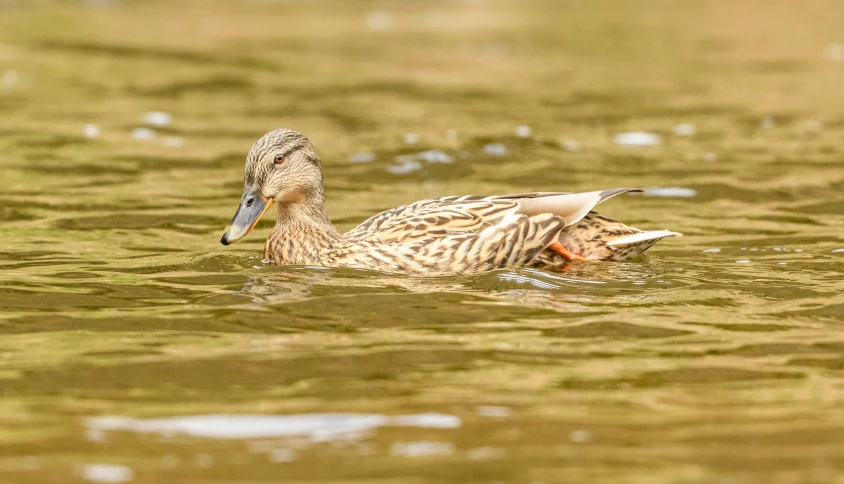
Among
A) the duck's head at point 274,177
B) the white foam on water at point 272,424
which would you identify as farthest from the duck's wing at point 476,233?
the white foam on water at point 272,424

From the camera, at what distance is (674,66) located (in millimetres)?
21688

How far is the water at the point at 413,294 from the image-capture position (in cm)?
544

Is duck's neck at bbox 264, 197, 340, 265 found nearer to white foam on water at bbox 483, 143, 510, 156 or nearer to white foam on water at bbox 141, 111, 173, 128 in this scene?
white foam on water at bbox 483, 143, 510, 156

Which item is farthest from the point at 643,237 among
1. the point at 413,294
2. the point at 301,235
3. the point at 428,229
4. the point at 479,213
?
the point at 301,235

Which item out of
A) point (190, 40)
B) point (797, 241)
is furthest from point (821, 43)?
point (797, 241)

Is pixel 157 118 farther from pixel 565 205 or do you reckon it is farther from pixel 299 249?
pixel 565 205

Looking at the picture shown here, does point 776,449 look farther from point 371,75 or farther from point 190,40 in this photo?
point 190,40

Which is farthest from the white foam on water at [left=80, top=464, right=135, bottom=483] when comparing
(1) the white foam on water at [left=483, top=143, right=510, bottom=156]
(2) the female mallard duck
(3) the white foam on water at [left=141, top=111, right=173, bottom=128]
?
(3) the white foam on water at [left=141, top=111, right=173, bottom=128]

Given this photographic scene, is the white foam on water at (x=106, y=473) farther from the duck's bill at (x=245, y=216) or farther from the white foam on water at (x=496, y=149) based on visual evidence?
the white foam on water at (x=496, y=149)

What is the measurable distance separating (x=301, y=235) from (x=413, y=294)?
4.54 feet

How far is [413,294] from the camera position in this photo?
26.7 feet

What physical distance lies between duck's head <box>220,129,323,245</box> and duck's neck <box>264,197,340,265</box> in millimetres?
59

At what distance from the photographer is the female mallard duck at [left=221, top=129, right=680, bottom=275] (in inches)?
346

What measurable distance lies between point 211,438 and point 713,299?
12.3ft
